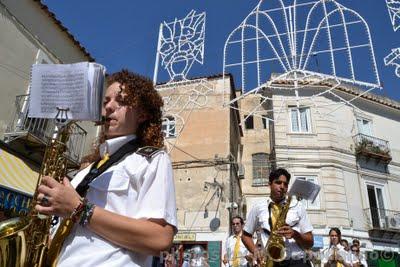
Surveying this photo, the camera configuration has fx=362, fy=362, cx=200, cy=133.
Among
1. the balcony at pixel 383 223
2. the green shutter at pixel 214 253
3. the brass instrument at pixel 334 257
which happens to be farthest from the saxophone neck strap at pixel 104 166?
the balcony at pixel 383 223

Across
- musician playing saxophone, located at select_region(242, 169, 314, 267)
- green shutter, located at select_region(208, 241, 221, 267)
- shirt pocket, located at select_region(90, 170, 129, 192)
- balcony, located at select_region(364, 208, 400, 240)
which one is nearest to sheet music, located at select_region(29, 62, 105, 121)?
shirt pocket, located at select_region(90, 170, 129, 192)

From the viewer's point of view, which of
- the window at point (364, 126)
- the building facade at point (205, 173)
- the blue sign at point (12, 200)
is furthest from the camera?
the window at point (364, 126)

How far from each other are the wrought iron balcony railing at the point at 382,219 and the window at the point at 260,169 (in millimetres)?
5829

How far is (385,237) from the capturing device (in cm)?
1891

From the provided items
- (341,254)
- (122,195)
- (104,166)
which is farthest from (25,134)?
(122,195)

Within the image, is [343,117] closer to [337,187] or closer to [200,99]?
[337,187]

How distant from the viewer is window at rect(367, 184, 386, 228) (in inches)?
744

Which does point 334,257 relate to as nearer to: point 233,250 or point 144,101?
point 233,250

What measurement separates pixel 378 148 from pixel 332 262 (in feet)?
50.2

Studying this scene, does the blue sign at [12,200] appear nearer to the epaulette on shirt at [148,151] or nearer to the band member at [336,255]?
the band member at [336,255]

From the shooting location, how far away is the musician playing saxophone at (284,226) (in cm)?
357

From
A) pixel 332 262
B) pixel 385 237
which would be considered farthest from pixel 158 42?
pixel 385 237

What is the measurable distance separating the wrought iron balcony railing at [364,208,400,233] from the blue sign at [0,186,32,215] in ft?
55.0

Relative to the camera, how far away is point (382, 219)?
18953 mm
